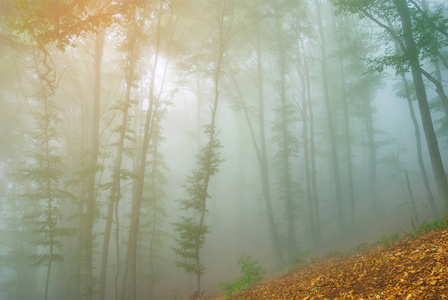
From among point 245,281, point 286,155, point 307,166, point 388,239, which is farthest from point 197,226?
point 307,166

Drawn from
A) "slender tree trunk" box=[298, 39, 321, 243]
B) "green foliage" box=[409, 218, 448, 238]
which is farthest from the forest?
"green foliage" box=[409, 218, 448, 238]

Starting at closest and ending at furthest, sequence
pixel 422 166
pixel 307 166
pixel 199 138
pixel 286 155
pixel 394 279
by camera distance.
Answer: pixel 394 279 → pixel 422 166 → pixel 286 155 → pixel 307 166 → pixel 199 138

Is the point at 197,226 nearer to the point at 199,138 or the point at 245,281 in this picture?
the point at 245,281

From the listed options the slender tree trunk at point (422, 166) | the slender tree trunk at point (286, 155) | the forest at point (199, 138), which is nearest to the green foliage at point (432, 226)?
the forest at point (199, 138)

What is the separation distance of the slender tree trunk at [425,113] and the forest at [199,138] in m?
0.05

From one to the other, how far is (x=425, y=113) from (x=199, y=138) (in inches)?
681

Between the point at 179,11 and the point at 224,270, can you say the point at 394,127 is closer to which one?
the point at 224,270

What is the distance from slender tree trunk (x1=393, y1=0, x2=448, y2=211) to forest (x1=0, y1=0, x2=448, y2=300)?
5cm

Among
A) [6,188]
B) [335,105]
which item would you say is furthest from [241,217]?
[6,188]

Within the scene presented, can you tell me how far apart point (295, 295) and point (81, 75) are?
77.3 ft

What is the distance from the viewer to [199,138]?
23.6 meters

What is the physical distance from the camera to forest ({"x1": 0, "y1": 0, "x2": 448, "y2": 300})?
36.0 ft

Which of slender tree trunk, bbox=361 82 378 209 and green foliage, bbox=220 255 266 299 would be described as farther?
slender tree trunk, bbox=361 82 378 209

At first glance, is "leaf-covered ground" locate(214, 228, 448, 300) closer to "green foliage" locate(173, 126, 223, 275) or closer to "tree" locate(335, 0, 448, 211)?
"tree" locate(335, 0, 448, 211)
